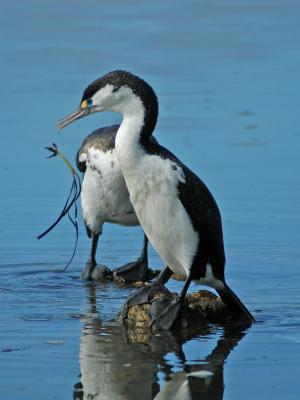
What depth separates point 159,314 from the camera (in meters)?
8.94

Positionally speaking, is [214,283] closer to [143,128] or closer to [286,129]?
[143,128]

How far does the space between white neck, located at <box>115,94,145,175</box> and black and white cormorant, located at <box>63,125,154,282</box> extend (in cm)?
167

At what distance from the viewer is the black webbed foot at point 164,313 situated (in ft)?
29.1

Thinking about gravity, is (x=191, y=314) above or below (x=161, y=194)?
below

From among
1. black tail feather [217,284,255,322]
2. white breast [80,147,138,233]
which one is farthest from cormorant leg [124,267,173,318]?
white breast [80,147,138,233]

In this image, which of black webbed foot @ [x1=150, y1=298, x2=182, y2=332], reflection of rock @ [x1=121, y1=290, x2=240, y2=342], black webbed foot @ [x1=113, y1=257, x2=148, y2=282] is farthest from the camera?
black webbed foot @ [x1=113, y1=257, x2=148, y2=282]

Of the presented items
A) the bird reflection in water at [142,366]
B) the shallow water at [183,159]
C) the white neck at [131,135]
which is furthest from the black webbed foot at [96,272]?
the white neck at [131,135]

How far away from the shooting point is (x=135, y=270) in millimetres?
10531

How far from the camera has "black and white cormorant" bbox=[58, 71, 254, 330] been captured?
8.66m

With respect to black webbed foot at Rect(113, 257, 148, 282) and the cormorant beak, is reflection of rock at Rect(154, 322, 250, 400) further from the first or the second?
black webbed foot at Rect(113, 257, 148, 282)

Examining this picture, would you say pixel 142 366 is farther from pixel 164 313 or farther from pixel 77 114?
pixel 77 114

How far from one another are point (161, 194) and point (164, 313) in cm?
73

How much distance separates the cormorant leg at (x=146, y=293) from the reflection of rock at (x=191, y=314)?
28 mm

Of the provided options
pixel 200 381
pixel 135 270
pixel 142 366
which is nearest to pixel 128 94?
pixel 142 366
